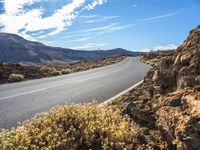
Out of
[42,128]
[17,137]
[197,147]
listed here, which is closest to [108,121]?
[42,128]

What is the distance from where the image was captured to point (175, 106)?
604cm

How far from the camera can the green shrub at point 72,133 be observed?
17.4 feet

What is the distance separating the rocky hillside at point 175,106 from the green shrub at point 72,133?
0.49 meters

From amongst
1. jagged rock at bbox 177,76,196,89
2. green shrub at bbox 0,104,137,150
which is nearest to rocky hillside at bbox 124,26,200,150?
jagged rock at bbox 177,76,196,89

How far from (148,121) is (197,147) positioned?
84.5 inches

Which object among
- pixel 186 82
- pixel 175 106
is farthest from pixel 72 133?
pixel 186 82

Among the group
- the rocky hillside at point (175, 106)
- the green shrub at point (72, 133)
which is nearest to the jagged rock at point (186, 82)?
the rocky hillside at point (175, 106)

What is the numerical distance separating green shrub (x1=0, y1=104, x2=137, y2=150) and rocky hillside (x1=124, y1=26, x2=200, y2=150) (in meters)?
0.49

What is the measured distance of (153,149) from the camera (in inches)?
219

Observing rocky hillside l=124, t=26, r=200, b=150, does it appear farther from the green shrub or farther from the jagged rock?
the green shrub

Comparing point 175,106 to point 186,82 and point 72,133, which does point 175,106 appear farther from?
point 72,133

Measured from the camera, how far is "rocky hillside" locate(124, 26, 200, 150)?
16.2 ft

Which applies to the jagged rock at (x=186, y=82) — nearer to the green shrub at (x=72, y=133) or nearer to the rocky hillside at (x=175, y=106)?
the rocky hillside at (x=175, y=106)

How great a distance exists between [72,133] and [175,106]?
1.77 m
